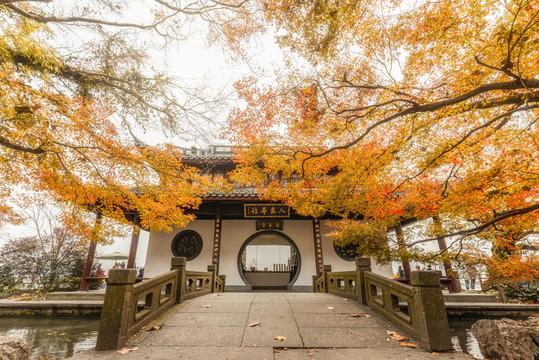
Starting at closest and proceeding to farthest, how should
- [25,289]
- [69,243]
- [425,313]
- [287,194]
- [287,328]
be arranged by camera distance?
[425,313] → [287,328] → [287,194] → [25,289] → [69,243]

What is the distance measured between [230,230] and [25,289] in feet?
29.6

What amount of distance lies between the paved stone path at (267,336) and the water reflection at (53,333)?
2.06m

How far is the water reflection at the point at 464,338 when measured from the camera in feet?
15.0

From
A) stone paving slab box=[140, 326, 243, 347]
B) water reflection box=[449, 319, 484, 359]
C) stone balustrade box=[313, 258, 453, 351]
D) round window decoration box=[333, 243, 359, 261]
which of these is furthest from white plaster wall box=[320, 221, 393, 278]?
stone paving slab box=[140, 326, 243, 347]

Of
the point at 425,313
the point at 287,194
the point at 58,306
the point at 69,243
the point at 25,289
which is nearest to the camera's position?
the point at 425,313

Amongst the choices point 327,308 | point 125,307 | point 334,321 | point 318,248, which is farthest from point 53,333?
point 318,248

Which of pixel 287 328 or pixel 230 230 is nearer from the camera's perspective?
pixel 287 328

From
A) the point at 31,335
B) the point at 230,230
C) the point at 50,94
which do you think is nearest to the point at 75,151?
the point at 50,94

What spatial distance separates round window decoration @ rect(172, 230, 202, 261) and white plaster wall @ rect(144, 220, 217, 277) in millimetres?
150

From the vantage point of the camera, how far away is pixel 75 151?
213 inches

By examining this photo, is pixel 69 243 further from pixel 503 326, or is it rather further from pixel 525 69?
pixel 525 69

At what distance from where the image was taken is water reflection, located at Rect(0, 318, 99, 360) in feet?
14.2

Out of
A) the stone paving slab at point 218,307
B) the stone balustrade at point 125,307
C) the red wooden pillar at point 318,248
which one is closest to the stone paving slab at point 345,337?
the stone paving slab at point 218,307

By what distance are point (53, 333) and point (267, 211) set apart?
680 cm
